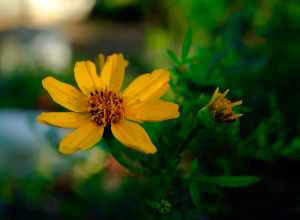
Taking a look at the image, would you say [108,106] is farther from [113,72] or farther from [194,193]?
[194,193]

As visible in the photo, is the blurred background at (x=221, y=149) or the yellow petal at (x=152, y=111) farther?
the blurred background at (x=221, y=149)

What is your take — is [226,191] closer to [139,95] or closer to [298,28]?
[298,28]

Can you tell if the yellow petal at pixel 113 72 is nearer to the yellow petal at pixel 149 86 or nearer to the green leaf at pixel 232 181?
the yellow petal at pixel 149 86

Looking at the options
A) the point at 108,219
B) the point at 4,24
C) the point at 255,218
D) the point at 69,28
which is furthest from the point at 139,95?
the point at 69,28

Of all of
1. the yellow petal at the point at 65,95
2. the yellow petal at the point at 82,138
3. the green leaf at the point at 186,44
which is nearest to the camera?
the yellow petal at the point at 82,138

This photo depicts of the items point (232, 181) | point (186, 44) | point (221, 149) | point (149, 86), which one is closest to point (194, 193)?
point (232, 181)

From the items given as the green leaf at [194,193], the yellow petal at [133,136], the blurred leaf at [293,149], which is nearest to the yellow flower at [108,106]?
the yellow petal at [133,136]
